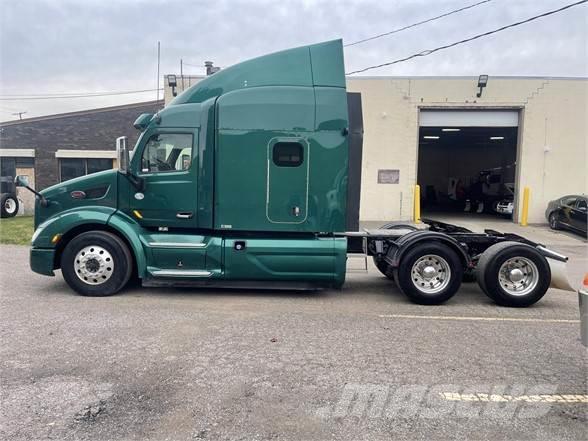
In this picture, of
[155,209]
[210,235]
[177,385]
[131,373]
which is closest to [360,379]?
[177,385]

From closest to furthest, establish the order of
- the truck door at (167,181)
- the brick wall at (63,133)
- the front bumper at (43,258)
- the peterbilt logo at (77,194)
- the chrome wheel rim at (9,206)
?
Answer: 1. the front bumper at (43,258)
2. the truck door at (167,181)
3. the peterbilt logo at (77,194)
4. the chrome wheel rim at (9,206)
5. the brick wall at (63,133)

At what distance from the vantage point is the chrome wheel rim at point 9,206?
67.2ft

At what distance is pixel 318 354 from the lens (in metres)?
4.67

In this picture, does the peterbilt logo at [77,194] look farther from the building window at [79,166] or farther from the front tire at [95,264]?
the building window at [79,166]

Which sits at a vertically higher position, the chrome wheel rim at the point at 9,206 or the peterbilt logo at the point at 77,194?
the peterbilt logo at the point at 77,194

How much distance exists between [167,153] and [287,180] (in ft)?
6.18

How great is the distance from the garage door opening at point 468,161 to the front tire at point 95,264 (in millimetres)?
14957

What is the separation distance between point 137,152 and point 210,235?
1.68 m

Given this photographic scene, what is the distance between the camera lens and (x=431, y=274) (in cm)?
680

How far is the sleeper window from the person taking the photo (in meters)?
6.82

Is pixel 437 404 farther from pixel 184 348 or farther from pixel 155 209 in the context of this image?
pixel 155 209

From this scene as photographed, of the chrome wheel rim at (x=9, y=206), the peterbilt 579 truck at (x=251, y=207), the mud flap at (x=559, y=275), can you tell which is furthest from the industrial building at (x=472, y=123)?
the mud flap at (x=559, y=275)

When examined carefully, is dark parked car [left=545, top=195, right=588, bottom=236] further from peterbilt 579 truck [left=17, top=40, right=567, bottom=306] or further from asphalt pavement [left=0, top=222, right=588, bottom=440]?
peterbilt 579 truck [left=17, top=40, right=567, bottom=306]

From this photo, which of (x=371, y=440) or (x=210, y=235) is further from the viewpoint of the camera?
(x=210, y=235)
